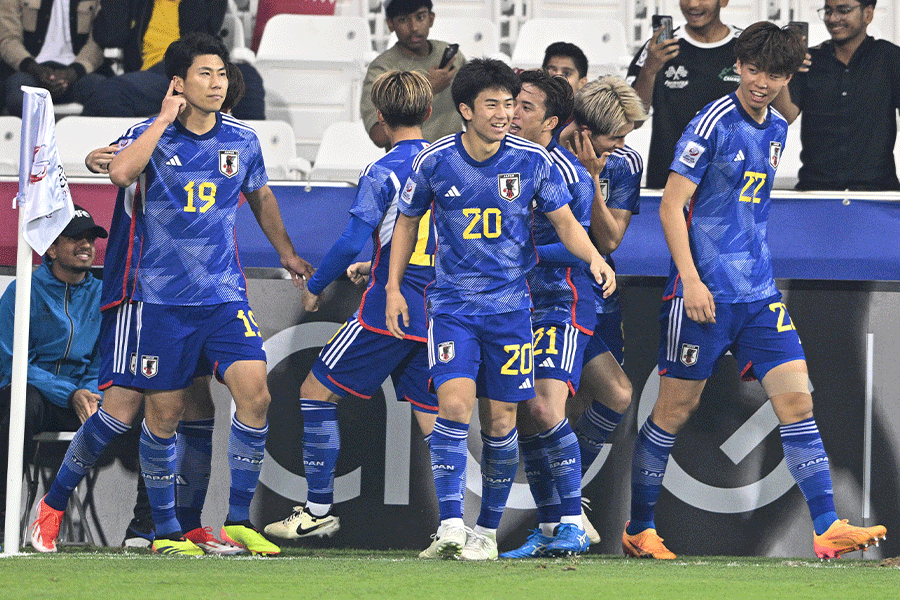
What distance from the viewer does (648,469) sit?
5383 mm

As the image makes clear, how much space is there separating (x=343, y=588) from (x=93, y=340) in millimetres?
2697

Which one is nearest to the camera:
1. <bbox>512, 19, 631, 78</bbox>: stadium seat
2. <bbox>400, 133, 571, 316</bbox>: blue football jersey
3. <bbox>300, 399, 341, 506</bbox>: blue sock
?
<bbox>400, 133, 571, 316</bbox>: blue football jersey

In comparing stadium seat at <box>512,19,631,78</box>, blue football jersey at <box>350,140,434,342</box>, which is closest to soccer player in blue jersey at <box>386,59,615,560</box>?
blue football jersey at <box>350,140,434,342</box>

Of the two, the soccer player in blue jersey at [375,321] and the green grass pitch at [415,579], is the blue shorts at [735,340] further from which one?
the soccer player in blue jersey at [375,321]

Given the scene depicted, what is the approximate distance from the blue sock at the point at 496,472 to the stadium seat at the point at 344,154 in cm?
338

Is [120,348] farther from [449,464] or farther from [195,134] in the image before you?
[449,464]

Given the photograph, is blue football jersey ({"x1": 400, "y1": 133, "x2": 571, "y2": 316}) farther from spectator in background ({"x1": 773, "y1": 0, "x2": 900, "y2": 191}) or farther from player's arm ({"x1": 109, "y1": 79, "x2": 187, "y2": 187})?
spectator in background ({"x1": 773, "y1": 0, "x2": 900, "y2": 191})

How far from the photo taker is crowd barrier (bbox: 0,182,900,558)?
19.0ft

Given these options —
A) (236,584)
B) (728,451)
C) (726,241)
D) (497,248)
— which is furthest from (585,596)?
(728,451)

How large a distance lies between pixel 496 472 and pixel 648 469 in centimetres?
80

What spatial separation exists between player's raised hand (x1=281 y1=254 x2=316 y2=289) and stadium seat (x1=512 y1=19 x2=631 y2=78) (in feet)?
15.4

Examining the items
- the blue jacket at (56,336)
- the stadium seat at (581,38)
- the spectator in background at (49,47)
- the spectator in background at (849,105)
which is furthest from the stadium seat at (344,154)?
Answer: the spectator in background at (849,105)

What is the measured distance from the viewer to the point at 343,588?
378cm

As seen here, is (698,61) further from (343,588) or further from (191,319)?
(343,588)
